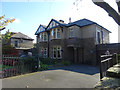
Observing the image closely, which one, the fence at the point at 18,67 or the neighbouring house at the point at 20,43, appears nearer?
the fence at the point at 18,67

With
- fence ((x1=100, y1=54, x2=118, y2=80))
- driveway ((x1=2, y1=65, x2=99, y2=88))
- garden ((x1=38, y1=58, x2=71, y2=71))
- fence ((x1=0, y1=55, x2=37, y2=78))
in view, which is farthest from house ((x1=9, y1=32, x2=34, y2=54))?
fence ((x1=100, y1=54, x2=118, y2=80))

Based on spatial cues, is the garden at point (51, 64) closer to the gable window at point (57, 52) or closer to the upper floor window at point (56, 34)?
the gable window at point (57, 52)

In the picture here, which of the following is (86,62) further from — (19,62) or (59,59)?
(19,62)

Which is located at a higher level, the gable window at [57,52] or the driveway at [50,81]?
the gable window at [57,52]

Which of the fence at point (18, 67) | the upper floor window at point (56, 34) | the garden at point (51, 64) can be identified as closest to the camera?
the fence at point (18, 67)

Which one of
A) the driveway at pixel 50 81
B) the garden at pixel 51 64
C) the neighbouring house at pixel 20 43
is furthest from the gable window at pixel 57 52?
the neighbouring house at pixel 20 43

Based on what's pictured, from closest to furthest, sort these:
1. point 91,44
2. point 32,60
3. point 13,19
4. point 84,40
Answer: point 13,19 < point 32,60 < point 91,44 < point 84,40

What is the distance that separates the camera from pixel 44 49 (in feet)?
67.0

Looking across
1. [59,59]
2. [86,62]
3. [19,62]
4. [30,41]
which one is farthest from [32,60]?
[30,41]

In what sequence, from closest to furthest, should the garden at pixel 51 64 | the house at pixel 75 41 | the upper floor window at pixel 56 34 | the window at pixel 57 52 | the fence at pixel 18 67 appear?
1. the fence at pixel 18 67
2. the garden at pixel 51 64
3. the house at pixel 75 41
4. the window at pixel 57 52
5. the upper floor window at pixel 56 34

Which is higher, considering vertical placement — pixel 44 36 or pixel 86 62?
pixel 44 36

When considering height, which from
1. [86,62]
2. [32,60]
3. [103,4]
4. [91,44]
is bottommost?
[86,62]

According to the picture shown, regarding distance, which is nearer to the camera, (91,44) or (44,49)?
(91,44)

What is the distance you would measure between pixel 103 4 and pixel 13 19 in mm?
5633
